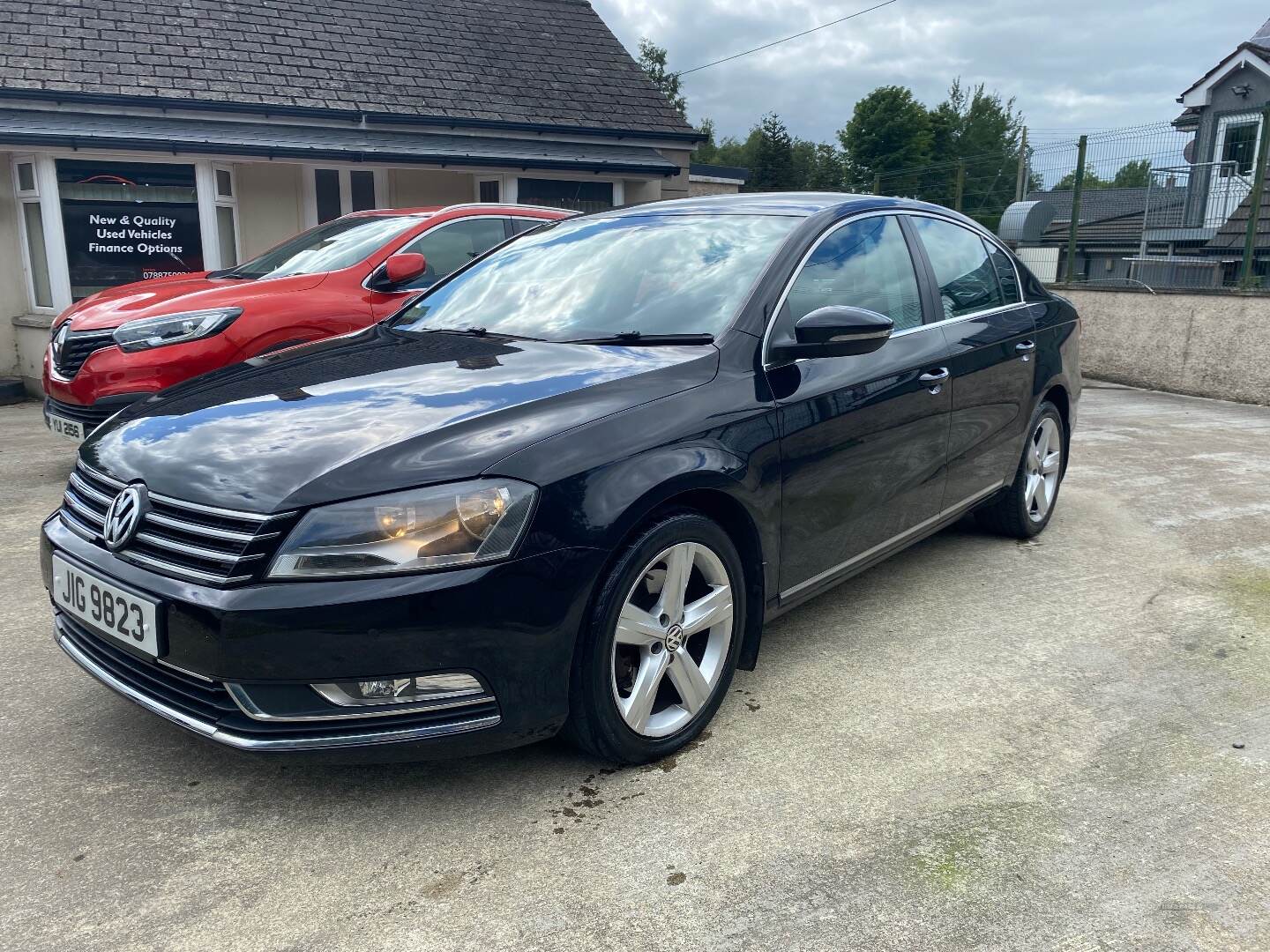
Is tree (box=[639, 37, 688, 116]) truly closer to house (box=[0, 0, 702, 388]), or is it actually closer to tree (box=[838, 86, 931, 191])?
tree (box=[838, 86, 931, 191])

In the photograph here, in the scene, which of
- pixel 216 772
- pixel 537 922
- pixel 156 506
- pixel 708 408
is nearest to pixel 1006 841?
pixel 537 922

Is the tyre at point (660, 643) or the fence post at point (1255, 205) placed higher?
the fence post at point (1255, 205)

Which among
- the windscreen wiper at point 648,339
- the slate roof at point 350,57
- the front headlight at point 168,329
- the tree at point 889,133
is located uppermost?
the tree at point 889,133

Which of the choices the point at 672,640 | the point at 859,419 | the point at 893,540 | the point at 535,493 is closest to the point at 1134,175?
the point at 893,540

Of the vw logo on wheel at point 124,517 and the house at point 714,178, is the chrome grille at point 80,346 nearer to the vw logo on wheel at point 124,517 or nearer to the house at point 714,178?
the vw logo on wheel at point 124,517

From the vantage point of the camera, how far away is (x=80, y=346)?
5602 millimetres

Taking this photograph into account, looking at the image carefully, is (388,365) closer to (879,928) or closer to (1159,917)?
(879,928)

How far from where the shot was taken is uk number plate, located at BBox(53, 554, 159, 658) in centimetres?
236

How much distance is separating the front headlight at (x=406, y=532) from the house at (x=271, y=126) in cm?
952

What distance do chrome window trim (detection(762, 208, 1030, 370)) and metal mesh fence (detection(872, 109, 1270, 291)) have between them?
22.6 feet

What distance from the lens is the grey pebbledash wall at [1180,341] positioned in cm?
1002

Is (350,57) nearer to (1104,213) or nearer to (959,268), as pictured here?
A: (1104,213)

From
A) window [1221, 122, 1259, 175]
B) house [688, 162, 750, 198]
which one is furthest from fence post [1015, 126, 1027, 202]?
house [688, 162, 750, 198]

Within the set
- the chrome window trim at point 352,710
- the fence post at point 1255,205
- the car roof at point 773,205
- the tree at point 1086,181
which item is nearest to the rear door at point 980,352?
the car roof at point 773,205
